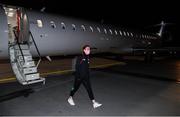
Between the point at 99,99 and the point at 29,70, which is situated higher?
the point at 29,70

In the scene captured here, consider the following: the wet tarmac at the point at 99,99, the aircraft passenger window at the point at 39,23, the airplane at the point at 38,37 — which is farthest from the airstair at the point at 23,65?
the aircraft passenger window at the point at 39,23

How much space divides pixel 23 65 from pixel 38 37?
101 inches

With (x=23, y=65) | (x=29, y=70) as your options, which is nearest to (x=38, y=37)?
(x=23, y=65)

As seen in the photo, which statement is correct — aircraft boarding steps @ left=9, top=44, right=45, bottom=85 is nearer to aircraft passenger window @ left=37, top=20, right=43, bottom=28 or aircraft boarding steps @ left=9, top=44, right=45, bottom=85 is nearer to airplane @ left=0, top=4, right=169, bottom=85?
airplane @ left=0, top=4, right=169, bottom=85

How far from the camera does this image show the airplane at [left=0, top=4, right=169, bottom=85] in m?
10.3

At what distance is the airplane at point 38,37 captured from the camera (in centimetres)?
1030

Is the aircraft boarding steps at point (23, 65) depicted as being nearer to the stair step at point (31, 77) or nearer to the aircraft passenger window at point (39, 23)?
the stair step at point (31, 77)

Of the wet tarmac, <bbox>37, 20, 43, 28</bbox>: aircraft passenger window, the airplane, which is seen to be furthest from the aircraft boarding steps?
<bbox>37, 20, 43, 28</bbox>: aircraft passenger window

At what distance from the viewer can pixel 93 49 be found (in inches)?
669

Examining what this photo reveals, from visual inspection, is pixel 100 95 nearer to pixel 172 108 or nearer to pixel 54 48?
pixel 172 108

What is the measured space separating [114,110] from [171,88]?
4.18 metres

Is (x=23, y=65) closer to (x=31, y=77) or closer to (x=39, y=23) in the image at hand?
(x=31, y=77)

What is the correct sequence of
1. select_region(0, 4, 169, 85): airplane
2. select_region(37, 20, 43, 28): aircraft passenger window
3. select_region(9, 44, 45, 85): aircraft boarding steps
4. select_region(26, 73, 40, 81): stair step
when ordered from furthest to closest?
select_region(37, 20, 43, 28): aircraft passenger window
select_region(0, 4, 169, 85): airplane
select_region(9, 44, 45, 85): aircraft boarding steps
select_region(26, 73, 40, 81): stair step

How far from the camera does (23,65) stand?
32.7 feet
